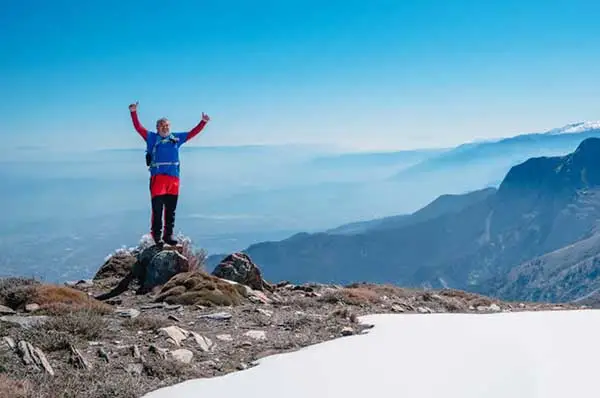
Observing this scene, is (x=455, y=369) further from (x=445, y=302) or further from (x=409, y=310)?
(x=445, y=302)

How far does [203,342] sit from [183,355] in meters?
0.78

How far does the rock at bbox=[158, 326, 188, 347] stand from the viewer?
30.9ft

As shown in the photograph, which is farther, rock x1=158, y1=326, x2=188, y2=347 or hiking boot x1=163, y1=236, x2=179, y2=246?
hiking boot x1=163, y1=236, x2=179, y2=246

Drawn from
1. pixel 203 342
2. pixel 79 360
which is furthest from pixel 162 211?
pixel 79 360

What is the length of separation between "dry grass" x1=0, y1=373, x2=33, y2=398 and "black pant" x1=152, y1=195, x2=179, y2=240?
9.23 meters

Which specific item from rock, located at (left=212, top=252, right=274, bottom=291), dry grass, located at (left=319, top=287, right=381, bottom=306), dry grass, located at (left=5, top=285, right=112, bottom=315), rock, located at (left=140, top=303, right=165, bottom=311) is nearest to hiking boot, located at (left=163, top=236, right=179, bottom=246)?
rock, located at (left=212, top=252, right=274, bottom=291)

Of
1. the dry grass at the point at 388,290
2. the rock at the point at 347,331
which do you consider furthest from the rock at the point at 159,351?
the dry grass at the point at 388,290

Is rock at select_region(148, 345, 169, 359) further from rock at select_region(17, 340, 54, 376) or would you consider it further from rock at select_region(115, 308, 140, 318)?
rock at select_region(115, 308, 140, 318)

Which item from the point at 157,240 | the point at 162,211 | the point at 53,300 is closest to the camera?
the point at 53,300

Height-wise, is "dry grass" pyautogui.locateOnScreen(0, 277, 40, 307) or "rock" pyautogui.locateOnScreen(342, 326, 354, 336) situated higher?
"dry grass" pyautogui.locateOnScreen(0, 277, 40, 307)

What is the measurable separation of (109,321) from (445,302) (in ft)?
31.3

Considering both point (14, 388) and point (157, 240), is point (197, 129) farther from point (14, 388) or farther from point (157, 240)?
point (14, 388)

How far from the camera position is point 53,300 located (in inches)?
472

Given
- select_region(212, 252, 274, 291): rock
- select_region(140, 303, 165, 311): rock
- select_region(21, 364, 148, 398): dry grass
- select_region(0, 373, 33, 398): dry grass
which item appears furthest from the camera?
select_region(212, 252, 274, 291): rock
